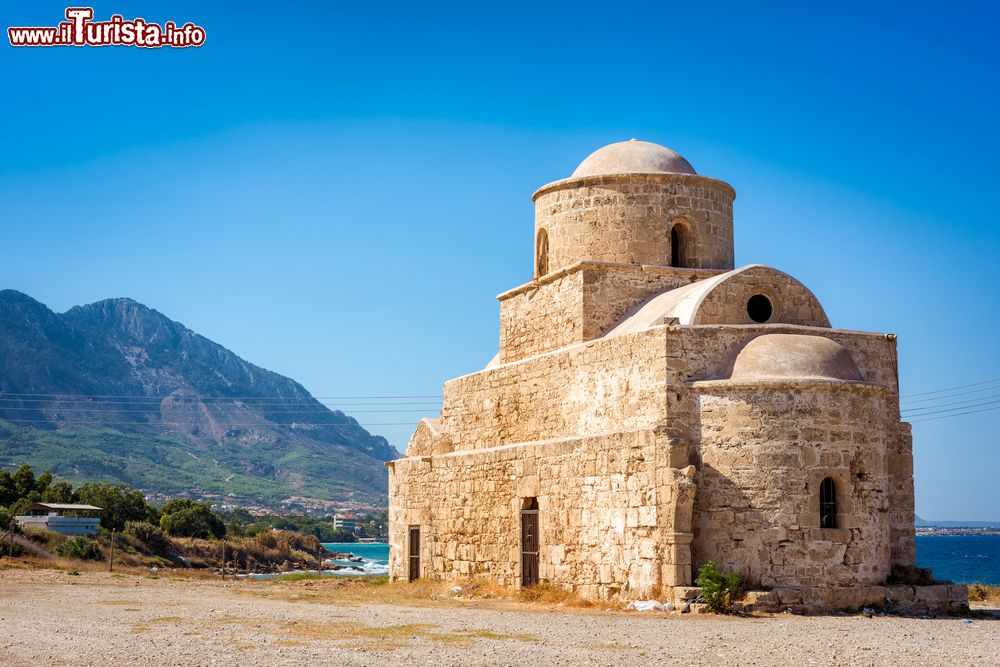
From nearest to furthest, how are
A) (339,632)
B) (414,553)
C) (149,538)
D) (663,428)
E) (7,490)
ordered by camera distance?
1. (339,632)
2. (663,428)
3. (414,553)
4. (149,538)
5. (7,490)

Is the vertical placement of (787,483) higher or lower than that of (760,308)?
lower

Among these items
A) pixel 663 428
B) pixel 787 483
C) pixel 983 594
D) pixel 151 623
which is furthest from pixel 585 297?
pixel 151 623

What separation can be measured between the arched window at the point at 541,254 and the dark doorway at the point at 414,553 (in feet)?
17.5

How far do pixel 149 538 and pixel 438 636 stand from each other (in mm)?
31304

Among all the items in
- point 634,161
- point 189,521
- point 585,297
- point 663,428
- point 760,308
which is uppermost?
point 634,161

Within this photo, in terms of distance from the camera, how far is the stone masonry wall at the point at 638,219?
19234mm

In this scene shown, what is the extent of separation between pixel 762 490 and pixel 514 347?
261 inches

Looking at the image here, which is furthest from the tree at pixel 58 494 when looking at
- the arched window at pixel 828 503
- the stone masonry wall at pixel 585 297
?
the arched window at pixel 828 503

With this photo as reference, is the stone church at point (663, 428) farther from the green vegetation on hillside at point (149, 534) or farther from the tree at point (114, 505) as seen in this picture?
the tree at point (114, 505)

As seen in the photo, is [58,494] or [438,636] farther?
[58,494]

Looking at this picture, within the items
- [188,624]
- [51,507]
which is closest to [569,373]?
[188,624]

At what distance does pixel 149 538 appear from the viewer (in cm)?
4084

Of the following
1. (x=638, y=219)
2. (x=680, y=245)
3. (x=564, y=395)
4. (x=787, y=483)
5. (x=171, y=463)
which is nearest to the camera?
(x=787, y=483)

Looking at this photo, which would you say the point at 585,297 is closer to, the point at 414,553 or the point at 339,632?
the point at 414,553
